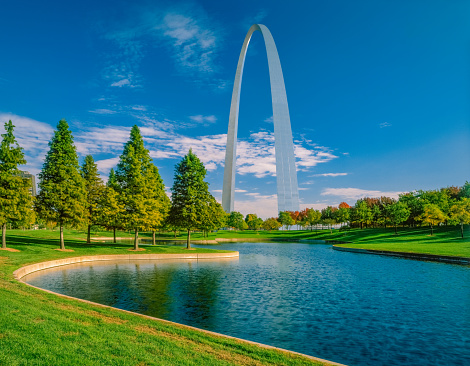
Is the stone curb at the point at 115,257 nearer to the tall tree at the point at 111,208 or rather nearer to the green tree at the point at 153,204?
the green tree at the point at 153,204

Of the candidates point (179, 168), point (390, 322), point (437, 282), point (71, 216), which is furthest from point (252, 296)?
point (179, 168)

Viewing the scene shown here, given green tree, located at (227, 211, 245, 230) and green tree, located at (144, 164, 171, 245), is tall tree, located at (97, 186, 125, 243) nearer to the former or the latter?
green tree, located at (144, 164, 171, 245)

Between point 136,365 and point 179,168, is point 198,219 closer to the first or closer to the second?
point 179,168

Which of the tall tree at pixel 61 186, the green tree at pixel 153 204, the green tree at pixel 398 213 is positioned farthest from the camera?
the green tree at pixel 398 213

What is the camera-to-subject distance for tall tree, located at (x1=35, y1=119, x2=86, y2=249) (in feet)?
115

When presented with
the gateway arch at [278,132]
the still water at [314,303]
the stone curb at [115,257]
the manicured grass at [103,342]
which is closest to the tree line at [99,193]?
the stone curb at [115,257]

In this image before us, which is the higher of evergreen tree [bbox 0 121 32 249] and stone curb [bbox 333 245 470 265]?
evergreen tree [bbox 0 121 32 249]

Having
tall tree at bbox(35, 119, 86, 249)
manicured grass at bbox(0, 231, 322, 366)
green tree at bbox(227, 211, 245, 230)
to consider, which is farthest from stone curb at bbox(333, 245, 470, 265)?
green tree at bbox(227, 211, 245, 230)

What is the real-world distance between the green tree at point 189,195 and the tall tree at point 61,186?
1205cm

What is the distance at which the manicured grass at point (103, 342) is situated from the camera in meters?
7.38

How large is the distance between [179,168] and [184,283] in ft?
85.6

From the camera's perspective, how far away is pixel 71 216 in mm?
35812

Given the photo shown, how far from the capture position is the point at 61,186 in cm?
3534

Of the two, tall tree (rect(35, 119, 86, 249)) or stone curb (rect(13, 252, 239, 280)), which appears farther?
tall tree (rect(35, 119, 86, 249))
